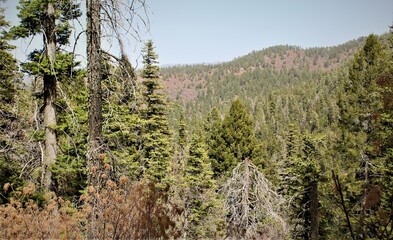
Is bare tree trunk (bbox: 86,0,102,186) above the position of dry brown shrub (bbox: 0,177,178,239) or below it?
above

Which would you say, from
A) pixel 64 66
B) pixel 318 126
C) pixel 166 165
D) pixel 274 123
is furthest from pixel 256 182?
pixel 274 123

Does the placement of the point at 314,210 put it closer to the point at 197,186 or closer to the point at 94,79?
the point at 94,79

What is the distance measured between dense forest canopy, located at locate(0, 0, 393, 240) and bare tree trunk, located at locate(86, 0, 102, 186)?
14mm

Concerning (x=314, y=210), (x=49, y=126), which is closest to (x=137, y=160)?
(x=49, y=126)

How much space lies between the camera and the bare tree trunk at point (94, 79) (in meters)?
3.83

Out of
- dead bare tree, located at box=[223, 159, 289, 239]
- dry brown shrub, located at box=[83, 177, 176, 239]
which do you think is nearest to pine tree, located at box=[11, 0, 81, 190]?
dry brown shrub, located at box=[83, 177, 176, 239]

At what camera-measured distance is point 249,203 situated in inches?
259

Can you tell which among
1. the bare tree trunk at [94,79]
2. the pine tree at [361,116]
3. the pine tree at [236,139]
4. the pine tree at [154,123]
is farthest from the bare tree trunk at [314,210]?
the pine tree at [236,139]

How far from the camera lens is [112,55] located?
157 inches

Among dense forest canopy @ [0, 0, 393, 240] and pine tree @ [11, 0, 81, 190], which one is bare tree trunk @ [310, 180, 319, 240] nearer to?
dense forest canopy @ [0, 0, 393, 240]

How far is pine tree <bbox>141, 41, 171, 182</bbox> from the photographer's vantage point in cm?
1775

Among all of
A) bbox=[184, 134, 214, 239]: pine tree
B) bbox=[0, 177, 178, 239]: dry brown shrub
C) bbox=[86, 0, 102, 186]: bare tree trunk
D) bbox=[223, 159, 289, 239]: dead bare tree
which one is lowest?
bbox=[184, 134, 214, 239]: pine tree

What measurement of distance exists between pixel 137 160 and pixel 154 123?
3.01 meters

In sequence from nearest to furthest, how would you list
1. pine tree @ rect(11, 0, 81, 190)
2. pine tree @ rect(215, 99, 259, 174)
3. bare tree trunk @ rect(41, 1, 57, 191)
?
1. pine tree @ rect(11, 0, 81, 190)
2. bare tree trunk @ rect(41, 1, 57, 191)
3. pine tree @ rect(215, 99, 259, 174)
